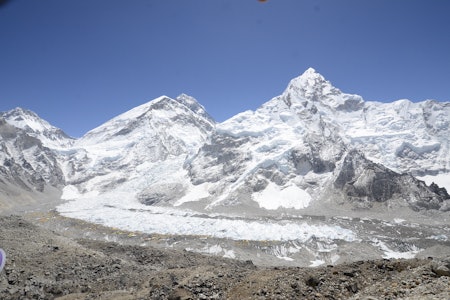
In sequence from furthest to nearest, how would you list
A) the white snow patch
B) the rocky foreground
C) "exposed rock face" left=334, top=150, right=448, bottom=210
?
"exposed rock face" left=334, top=150, right=448, bottom=210
the white snow patch
the rocky foreground

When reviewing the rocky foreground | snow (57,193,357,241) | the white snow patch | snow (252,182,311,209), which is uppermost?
snow (252,182,311,209)

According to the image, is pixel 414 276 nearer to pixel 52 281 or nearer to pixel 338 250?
pixel 52 281

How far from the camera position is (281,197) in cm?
16088

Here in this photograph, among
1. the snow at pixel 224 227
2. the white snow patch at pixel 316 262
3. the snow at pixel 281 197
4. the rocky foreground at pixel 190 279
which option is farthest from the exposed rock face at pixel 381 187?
the rocky foreground at pixel 190 279

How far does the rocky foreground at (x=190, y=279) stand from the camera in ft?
44.1

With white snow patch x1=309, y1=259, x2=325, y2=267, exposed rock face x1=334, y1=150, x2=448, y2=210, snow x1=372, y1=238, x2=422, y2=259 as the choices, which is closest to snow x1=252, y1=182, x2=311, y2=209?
exposed rock face x1=334, y1=150, x2=448, y2=210

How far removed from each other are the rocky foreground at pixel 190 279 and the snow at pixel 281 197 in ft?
402

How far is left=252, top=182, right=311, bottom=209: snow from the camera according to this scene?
6004 inches

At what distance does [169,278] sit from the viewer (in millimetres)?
21344

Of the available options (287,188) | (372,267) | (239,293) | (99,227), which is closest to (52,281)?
(239,293)

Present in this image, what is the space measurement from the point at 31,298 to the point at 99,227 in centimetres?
7637

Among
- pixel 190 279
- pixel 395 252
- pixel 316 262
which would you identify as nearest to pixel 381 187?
pixel 395 252

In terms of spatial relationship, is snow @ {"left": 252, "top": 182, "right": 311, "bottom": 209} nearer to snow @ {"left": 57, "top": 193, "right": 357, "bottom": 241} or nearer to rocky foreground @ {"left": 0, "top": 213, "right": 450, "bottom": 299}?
snow @ {"left": 57, "top": 193, "right": 357, "bottom": 241}

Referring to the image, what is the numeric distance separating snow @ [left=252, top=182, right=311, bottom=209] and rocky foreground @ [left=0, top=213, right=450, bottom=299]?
123 meters
